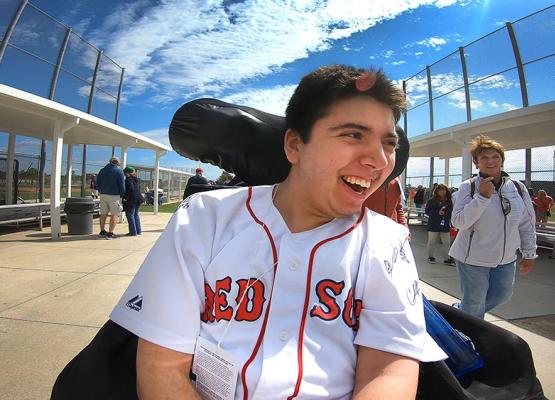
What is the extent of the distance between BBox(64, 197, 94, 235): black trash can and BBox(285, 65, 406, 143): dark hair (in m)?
8.44

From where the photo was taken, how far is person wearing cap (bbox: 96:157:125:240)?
803 cm

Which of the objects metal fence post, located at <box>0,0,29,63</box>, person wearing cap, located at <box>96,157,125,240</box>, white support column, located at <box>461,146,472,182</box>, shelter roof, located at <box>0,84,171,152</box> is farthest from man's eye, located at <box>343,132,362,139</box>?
metal fence post, located at <box>0,0,29,63</box>

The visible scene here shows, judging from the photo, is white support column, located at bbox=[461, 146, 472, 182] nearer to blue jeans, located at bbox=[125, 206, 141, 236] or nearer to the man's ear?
blue jeans, located at bbox=[125, 206, 141, 236]

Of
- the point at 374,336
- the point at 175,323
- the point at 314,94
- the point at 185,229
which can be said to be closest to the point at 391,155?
the point at 314,94

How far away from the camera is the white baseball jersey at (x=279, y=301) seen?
1004 millimetres

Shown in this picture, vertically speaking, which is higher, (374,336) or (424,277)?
(374,336)

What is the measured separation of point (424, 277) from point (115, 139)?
32.8 feet

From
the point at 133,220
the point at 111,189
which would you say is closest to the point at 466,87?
the point at 133,220

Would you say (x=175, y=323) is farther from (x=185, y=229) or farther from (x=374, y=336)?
(x=374, y=336)

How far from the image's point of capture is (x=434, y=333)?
1.27 metres

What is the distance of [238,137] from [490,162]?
8.13 ft

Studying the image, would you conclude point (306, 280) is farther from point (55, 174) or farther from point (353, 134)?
point (55, 174)

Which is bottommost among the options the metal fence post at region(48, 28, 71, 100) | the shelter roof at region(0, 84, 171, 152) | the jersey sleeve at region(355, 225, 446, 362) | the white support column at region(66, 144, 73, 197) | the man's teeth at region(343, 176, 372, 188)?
the jersey sleeve at region(355, 225, 446, 362)

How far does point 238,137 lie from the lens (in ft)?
5.14
